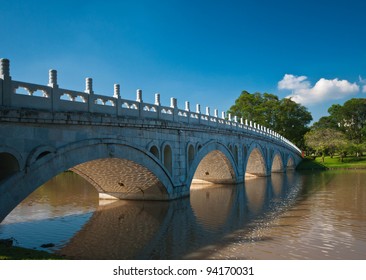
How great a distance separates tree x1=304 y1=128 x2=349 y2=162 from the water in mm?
43022

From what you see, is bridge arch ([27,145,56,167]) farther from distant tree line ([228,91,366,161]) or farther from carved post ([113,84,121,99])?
distant tree line ([228,91,366,161])

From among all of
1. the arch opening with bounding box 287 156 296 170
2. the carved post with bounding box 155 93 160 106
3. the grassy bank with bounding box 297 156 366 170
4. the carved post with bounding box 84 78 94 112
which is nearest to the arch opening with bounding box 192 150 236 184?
the carved post with bounding box 155 93 160 106

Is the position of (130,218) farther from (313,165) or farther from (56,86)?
(313,165)

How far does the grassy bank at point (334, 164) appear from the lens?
200 ft

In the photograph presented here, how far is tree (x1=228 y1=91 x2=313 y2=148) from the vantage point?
78562 mm

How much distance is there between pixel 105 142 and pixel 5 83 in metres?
5.94

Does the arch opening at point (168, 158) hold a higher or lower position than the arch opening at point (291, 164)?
higher

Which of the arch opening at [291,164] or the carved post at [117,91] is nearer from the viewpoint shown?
the carved post at [117,91]

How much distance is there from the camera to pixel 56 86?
14195 mm

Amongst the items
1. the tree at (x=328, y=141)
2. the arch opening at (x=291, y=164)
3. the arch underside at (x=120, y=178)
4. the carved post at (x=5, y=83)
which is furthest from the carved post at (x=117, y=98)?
the tree at (x=328, y=141)

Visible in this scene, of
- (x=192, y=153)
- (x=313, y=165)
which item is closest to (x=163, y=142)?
(x=192, y=153)

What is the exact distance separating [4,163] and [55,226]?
606cm

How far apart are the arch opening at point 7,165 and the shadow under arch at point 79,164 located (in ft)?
0.97

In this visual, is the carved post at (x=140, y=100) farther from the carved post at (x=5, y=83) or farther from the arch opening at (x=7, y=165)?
the arch opening at (x=7, y=165)
